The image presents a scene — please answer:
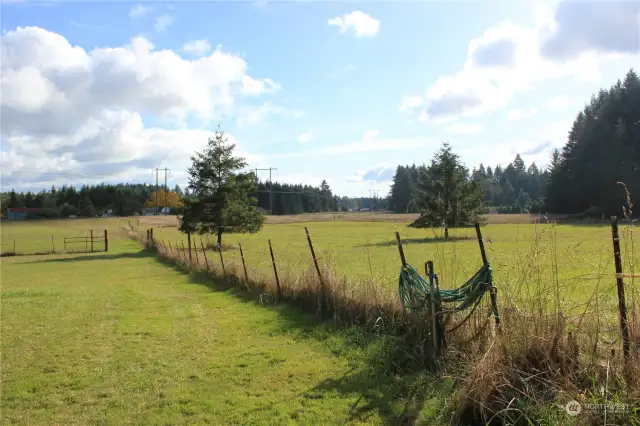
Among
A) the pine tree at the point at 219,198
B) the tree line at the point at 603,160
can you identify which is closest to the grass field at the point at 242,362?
the pine tree at the point at 219,198

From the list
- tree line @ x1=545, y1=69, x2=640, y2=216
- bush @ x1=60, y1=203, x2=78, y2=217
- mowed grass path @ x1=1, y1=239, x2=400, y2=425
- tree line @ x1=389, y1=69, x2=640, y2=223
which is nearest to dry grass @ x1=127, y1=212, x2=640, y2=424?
mowed grass path @ x1=1, y1=239, x2=400, y2=425

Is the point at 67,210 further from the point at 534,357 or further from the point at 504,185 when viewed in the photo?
the point at 534,357

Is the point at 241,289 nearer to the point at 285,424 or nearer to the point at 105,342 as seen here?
the point at 105,342

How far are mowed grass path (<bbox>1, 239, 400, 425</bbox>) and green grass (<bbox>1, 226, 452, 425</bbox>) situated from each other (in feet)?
0.06

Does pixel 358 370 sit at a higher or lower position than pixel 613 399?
lower

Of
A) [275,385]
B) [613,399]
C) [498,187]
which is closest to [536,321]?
[613,399]

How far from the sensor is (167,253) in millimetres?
27656

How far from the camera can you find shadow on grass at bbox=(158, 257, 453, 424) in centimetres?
506

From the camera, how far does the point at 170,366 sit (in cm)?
712

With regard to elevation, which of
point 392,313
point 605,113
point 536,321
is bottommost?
point 392,313

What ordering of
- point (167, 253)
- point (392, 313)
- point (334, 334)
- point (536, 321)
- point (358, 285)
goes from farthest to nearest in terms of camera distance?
point (167, 253)
point (358, 285)
point (334, 334)
point (392, 313)
point (536, 321)

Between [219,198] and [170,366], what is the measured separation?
100ft

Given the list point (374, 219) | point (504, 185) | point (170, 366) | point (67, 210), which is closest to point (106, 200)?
point (67, 210)

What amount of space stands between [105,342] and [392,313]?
5.32 m
